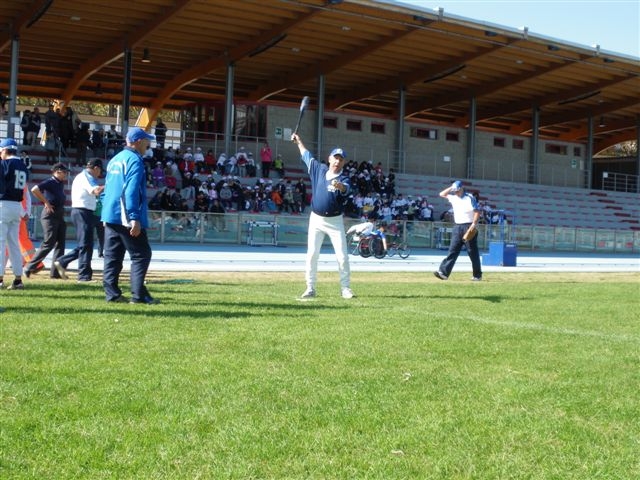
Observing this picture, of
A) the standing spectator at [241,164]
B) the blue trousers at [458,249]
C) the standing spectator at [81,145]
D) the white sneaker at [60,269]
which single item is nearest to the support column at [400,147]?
the standing spectator at [241,164]

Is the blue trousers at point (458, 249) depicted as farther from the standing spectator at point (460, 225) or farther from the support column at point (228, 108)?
the support column at point (228, 108)

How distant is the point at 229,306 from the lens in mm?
9703

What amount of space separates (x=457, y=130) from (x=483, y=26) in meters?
16.2

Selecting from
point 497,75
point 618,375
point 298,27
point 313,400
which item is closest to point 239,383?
point 313,400

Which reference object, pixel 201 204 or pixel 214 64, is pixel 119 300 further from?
pixel 214 64

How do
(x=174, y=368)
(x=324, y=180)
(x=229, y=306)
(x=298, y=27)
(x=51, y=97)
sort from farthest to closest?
(x=51, y=97), (x=298, y=27), (x=324, y=180), (x=229, y=306), (x=174, y=368)

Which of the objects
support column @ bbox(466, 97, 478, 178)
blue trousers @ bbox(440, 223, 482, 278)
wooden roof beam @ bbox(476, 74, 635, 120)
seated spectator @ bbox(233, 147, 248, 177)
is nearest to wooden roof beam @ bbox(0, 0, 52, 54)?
seated spectator @ bbox(233, 147, 248, 177)

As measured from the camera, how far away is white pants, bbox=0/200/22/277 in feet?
34.1

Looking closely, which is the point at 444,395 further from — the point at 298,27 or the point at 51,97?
the point at 51,97

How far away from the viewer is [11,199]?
10570 millimetres

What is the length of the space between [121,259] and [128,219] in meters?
0.56

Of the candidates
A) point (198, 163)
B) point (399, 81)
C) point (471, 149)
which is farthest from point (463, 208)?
point (471, 149)

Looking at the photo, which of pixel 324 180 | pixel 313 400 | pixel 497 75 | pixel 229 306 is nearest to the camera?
pixel 313 400

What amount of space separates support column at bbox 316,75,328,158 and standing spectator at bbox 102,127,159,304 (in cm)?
3330
